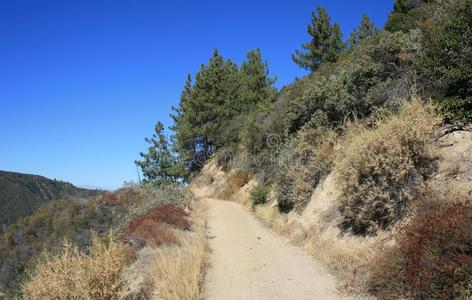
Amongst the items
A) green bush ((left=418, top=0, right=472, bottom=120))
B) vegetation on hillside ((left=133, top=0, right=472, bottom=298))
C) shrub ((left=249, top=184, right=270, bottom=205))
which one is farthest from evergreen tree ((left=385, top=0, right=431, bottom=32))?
shrub ((left=249, top=184, right=270, bottom=205))

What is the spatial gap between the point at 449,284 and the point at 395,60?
12.1 m

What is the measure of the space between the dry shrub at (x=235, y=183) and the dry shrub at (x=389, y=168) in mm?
17933

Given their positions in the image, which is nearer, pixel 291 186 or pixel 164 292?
pixel 164 292

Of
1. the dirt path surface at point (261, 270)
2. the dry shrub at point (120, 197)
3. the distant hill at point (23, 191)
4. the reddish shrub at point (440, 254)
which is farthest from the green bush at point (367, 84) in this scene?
the distant hill at point (23, 191)

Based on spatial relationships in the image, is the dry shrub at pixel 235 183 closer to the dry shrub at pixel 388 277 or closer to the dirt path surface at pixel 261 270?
the dirt path surface at pixel 261 270

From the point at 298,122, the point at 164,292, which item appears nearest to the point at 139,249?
the point at 164,292

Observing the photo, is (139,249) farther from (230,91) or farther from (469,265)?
(230,91)

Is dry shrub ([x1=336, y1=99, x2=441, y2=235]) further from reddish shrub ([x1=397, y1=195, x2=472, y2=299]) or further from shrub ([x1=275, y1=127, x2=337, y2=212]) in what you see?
shrub ([x1=275, y1=127, x2=337, y2=212])

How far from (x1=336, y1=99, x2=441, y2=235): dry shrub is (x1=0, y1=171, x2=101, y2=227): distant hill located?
Result: 6288 centimetres

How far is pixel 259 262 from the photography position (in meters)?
9.76

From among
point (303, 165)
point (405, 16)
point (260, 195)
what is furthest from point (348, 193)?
point (405, 16)

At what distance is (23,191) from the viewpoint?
244 feet

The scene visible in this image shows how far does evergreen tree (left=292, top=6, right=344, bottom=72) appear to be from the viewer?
108 ft

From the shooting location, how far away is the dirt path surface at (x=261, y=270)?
7.40 metres
